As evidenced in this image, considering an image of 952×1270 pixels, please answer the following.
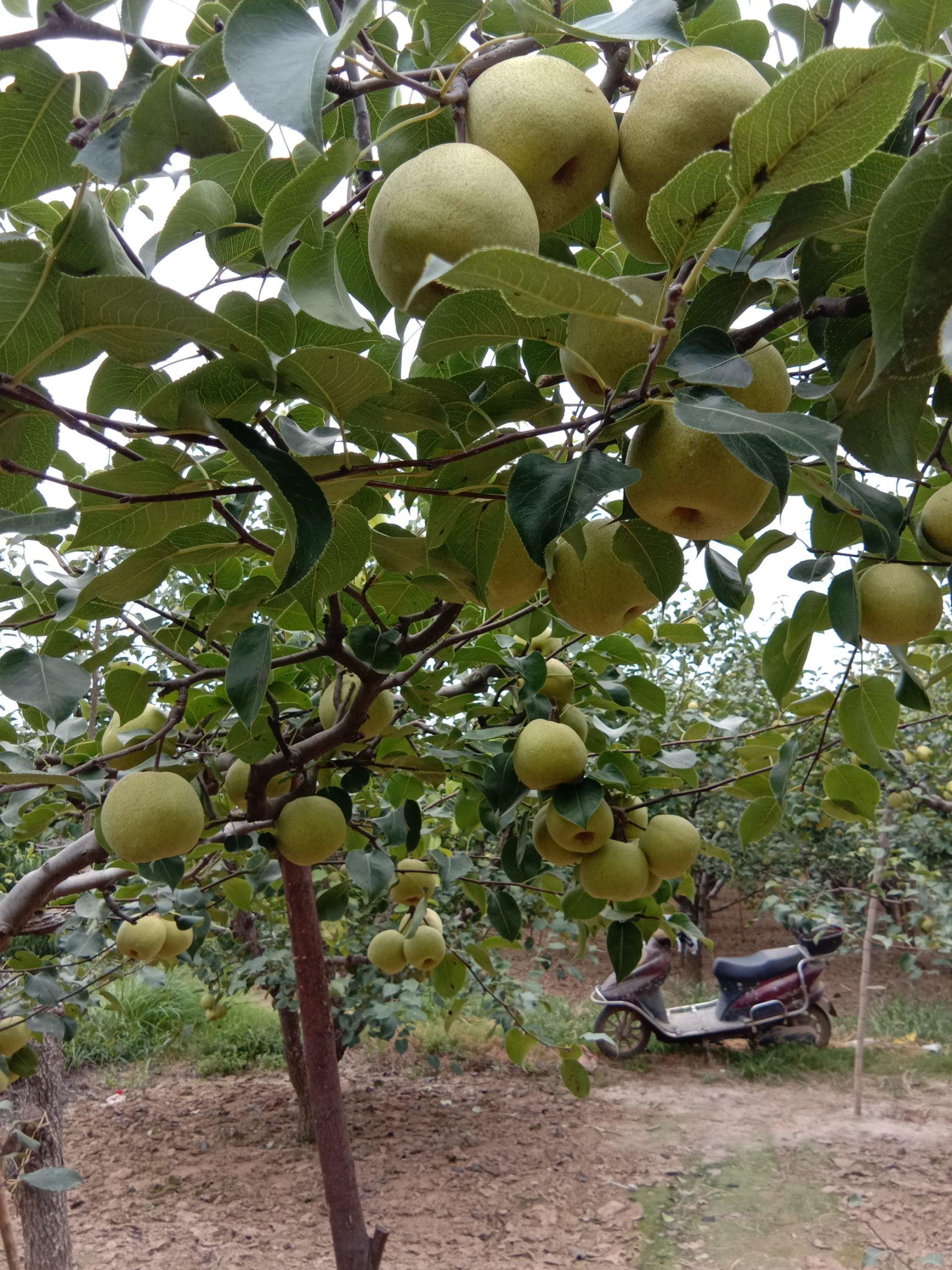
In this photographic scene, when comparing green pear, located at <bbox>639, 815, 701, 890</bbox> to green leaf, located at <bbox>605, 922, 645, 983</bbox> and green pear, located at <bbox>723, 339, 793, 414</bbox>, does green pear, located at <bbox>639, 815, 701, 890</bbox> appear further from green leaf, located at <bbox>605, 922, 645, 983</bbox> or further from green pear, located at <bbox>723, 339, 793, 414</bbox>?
green pear, located at <bbox>723, 339, 793, 414</bbox>

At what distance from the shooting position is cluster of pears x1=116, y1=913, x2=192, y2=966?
260cm

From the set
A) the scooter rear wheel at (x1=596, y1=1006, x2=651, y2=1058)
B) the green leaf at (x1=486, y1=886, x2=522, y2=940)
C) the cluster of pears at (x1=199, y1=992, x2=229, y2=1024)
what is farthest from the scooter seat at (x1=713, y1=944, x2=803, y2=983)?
the green leaf at (x1=486, y1=886, x2=522, y2=940)

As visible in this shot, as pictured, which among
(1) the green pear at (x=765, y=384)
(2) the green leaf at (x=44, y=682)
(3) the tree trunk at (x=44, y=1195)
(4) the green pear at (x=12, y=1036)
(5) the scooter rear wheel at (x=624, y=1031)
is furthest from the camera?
(5) the scooter rear wheel at (x=624, y=1031)

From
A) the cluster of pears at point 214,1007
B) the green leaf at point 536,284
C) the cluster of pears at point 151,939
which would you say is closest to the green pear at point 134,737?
the cluster of pears at point 151,939

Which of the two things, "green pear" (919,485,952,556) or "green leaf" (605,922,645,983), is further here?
"green leaf" (605,922,645,983)

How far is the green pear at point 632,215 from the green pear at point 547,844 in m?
1.33

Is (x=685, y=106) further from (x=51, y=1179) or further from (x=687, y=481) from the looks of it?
(x=51, y=1179)

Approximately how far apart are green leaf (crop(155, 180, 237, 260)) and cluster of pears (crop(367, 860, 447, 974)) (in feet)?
7.15

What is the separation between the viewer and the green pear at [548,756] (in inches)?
68.5

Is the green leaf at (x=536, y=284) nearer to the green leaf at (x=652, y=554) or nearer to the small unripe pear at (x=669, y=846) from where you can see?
the green leaf at (x=652, y=554)

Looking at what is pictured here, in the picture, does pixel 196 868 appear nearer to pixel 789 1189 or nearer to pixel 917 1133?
→ pixel 789 1189

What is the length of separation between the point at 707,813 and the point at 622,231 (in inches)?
313

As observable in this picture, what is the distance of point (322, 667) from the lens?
2045 millimetres

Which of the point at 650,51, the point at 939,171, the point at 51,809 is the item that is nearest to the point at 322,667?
the point at 51,809
